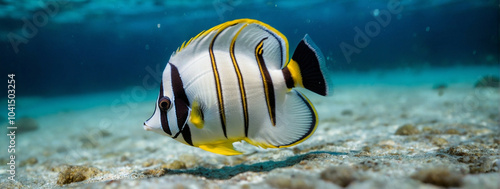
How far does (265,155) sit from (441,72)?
33.9 metres

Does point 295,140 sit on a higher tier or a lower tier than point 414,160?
higher

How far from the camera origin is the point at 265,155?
11.8ft

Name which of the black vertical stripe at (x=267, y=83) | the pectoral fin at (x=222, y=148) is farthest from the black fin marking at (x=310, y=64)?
the pectoral fin at (x=222, y=148)

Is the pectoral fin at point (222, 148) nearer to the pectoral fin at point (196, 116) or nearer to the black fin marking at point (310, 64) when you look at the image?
the pectoral fin at point (196, 116)

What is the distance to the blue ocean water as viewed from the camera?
21.9ft

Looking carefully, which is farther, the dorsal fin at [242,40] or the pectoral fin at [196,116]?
the dorsal fin at [242,40]

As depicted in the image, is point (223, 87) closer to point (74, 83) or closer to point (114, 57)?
point (114, 57)

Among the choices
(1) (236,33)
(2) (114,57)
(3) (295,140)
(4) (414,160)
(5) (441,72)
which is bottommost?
(4) (414,160)

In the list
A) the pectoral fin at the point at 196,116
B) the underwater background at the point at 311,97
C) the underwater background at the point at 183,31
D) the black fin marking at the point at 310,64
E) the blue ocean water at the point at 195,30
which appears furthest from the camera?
the underwater background at the point at 183,31

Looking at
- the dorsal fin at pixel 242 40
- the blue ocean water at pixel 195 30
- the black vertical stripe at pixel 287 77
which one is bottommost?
the black vertical stripe at pixel 287 77

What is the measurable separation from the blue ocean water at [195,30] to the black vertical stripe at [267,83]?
0.46 metres

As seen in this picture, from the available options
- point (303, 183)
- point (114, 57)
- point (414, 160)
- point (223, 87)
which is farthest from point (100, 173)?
point (114, 57)

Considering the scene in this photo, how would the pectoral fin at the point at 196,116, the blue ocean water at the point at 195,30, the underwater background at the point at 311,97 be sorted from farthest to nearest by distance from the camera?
1. the blue ocean water at the point at 195,30
2. the underwater background at the point at 311,97
3. the pectoral fin at the point at 196,116

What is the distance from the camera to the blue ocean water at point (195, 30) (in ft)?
21.9
